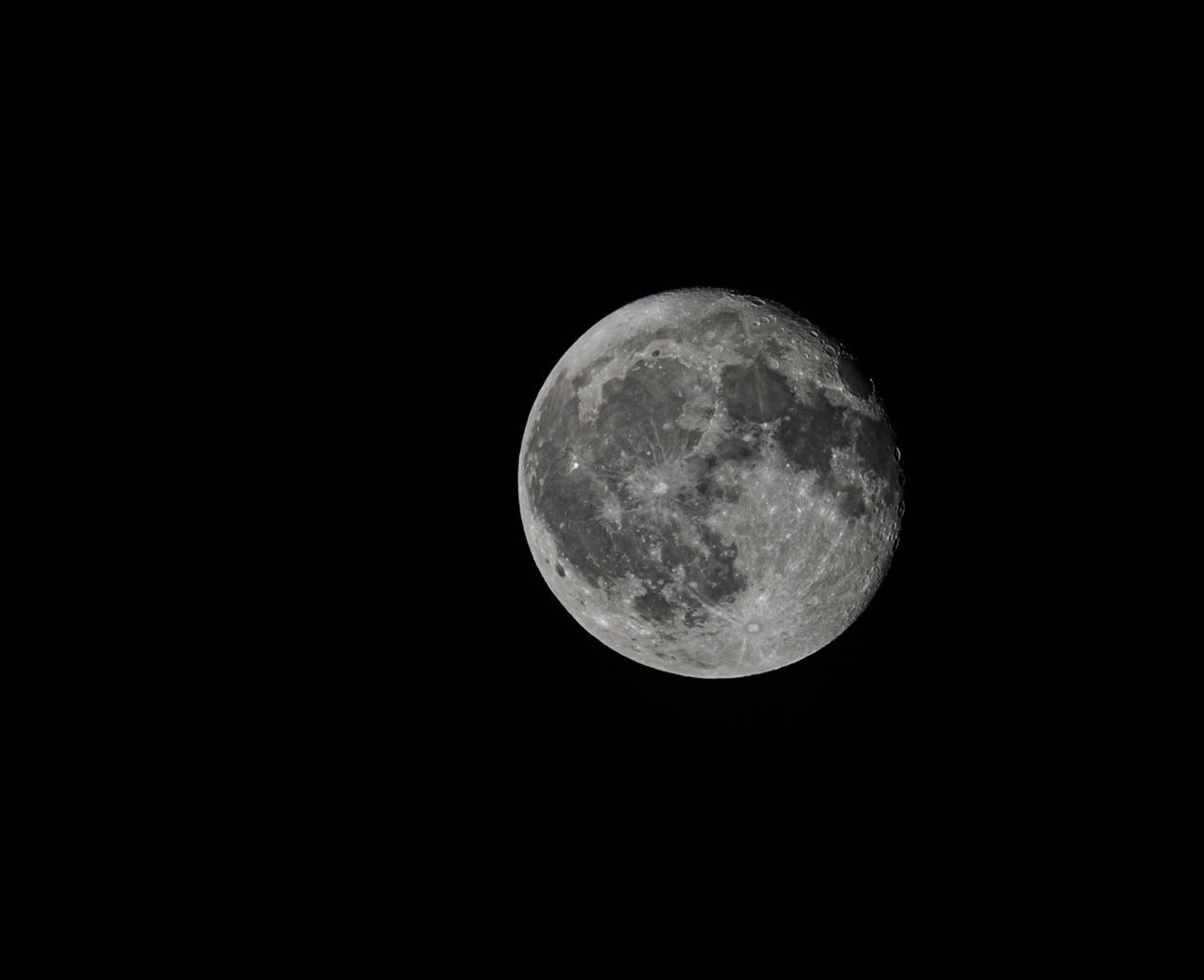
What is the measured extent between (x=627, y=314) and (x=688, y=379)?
1.84 ft

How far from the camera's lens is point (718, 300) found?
3297 millimetres

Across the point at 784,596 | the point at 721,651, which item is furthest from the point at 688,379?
the point at 721,651

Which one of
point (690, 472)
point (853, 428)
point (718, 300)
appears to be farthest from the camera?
point (718, 300)

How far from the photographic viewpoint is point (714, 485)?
2859mm

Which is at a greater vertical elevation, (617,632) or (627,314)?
(627,314)

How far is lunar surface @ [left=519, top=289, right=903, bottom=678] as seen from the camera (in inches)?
114

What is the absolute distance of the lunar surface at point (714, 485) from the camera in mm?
2891

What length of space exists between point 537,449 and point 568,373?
35 centimetres

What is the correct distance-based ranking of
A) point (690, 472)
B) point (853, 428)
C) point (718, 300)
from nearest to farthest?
point (690, 472)
point (853, 428)
point (718, 300)

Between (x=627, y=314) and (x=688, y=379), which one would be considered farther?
(x=627, y=314)

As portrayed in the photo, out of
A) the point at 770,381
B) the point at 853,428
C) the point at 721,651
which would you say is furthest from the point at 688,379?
the point at 721,651

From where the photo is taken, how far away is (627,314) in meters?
3.35

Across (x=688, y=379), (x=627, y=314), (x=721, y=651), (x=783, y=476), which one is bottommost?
(x=721, y=651)

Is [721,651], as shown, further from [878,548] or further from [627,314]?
[627,314]
